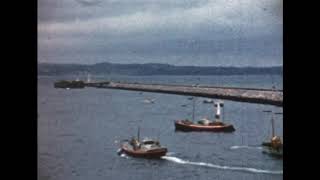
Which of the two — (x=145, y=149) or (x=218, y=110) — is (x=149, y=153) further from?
(x=218, y=110)

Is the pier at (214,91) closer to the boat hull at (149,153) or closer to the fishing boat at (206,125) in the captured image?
the fishing boat at (206,125)

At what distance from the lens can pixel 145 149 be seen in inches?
54.6

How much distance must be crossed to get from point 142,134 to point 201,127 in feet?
0.63

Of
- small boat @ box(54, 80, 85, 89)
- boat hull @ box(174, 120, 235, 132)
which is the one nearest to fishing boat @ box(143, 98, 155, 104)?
boat hull @ box(174, 120, 235, 132)

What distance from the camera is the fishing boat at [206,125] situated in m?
1.40

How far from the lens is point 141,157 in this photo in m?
1.43

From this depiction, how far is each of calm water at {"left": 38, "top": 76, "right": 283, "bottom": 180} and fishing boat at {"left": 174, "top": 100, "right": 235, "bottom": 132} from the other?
0.02m

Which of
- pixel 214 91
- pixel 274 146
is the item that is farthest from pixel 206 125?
pixel 274 146
